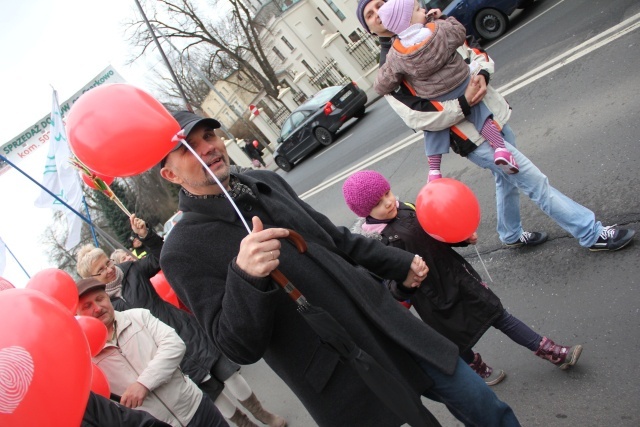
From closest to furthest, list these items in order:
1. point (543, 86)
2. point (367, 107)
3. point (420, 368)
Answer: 1. point (420, 368)
2. point (543, 86)
3. point (367, 107)

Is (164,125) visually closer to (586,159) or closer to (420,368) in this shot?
(420,368)

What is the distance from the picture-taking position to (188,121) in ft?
6.20

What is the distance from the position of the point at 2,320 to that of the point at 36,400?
0.86ft

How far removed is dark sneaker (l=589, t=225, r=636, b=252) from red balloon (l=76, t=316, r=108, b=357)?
11.1ft

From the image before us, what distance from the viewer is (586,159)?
426cm

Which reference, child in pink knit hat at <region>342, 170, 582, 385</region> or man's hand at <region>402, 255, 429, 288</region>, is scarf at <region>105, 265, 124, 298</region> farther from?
man's hand at <region>402, 255, 429, 288</region>

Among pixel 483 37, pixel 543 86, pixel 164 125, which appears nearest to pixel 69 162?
pixel 164 125

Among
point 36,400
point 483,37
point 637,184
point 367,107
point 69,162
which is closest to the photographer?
point 36,400

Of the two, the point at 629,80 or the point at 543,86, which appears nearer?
the point at 629,80

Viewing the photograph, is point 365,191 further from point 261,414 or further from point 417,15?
point 261,414

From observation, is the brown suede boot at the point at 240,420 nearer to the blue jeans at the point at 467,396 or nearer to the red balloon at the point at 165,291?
the red balloon at the point at 165,291

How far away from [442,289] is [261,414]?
229cm

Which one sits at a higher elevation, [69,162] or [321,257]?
[69,162]

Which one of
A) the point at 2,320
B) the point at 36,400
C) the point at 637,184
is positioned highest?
the point at 2,320
